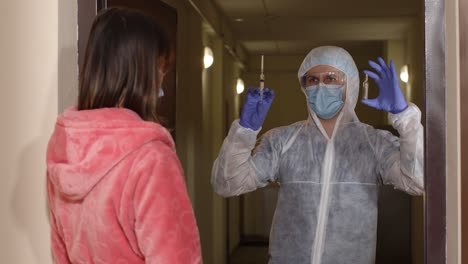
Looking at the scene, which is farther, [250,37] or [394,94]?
[250,37]

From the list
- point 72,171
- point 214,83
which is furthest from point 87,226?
point 214,83

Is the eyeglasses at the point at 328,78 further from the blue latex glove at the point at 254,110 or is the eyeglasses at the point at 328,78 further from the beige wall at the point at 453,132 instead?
the beige wall at the point at 453,132

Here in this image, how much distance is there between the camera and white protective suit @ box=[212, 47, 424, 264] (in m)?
1.92

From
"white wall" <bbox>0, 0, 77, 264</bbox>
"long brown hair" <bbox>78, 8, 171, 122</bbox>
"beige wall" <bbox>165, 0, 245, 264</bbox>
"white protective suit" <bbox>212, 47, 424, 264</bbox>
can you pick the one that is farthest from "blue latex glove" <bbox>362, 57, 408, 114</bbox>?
"beige wall" <bbox>165, 0, 245, 264</bbox>

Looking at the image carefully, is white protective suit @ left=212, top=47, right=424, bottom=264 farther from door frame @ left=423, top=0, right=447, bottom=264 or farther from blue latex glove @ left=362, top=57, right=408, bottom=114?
Answer: door frame @ left=423, top=0, right=447, bottom=264

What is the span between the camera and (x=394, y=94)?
158 cm

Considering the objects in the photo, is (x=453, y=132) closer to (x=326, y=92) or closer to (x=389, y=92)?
(x=389, y=92)

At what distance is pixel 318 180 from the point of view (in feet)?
6.52

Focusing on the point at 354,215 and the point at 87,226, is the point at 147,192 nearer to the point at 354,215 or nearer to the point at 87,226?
the point at 87,226

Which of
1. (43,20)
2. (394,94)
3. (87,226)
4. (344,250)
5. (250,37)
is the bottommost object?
(344,250)

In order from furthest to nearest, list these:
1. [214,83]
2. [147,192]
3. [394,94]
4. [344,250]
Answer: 1. [214,83]
2. [344,250]
3. [394,94]
4. [147,192]

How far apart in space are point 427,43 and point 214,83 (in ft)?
13.3

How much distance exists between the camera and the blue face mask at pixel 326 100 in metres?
2.05

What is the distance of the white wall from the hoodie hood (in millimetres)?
304
